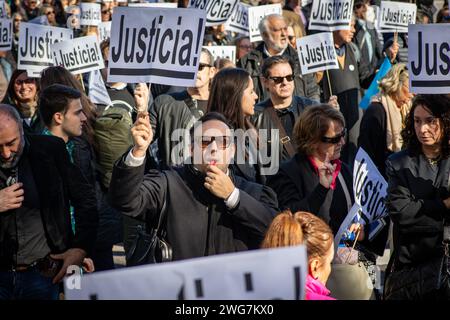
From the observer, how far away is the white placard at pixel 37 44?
11.2 m

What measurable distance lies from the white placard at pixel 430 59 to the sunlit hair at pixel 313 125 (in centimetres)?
75

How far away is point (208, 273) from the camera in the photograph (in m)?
3.19

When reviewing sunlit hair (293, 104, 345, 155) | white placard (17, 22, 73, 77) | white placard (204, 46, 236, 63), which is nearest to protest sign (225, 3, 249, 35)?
white placard (204, 46, 236, 63)

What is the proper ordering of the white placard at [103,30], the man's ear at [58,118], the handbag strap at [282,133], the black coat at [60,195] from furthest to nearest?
1. the white placard at [103,30]
2. the handbag strap at [282,133]
3. the man's ear at [58,118]
4. the black coat at [60,195]

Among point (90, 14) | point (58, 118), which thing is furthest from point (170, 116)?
point (90, 14)

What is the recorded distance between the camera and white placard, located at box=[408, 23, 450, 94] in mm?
6836

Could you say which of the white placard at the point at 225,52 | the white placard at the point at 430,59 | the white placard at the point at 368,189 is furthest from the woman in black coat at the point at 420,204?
the white placard at the point at 225,52

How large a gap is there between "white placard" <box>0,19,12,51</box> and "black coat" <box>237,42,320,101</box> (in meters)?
2.69

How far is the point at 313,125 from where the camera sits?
20.8 feet

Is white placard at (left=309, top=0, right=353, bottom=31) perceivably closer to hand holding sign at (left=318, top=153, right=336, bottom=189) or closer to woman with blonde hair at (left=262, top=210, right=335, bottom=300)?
hand holding sign at (left=318, top=153, right=336, bottom=189)

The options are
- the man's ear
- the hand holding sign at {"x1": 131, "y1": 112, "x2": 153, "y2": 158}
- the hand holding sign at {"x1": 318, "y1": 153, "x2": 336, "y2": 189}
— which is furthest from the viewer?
the man's ear

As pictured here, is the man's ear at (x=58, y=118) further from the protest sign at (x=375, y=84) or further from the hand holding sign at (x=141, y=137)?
the protest sign at (x=375, y=84)

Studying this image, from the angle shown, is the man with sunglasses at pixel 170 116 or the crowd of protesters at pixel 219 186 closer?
the crowd of protesters at pixel 219 186
